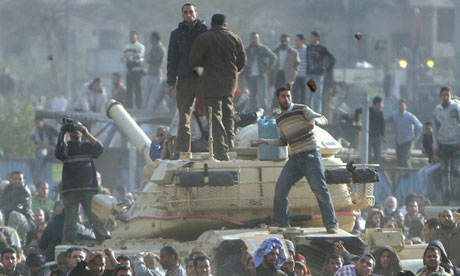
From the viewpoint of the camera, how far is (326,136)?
1738 centimetres

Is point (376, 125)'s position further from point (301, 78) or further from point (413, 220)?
point (413, 220)

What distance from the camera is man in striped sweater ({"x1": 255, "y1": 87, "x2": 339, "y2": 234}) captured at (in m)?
15.6

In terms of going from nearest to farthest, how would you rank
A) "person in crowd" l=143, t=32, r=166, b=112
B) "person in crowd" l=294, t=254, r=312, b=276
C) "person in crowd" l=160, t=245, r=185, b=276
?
"person in crowd" l=294, t=254, r=312, b=276 < "person in crowd" l=160, t=245, r=185, b=276 < "person in crowd" l=143, t=32, r=166, b=112

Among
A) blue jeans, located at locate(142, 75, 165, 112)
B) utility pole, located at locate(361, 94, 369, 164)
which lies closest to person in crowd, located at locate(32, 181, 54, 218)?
blue jeans, located at locate(142, 75, 165, 112)

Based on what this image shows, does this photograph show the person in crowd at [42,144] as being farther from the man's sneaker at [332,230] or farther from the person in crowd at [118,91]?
the man's sneaker at [332,230]

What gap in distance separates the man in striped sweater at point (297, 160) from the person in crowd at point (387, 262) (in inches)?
22.3

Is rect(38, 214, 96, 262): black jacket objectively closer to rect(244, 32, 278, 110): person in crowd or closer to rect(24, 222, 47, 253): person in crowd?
rect(24, 222, 47, 253): person in crowd

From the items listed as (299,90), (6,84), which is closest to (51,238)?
(299,90)

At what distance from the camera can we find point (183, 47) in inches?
680

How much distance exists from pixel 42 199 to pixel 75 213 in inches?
276

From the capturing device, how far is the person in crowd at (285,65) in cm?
2575

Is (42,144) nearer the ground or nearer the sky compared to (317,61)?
nearer the ground

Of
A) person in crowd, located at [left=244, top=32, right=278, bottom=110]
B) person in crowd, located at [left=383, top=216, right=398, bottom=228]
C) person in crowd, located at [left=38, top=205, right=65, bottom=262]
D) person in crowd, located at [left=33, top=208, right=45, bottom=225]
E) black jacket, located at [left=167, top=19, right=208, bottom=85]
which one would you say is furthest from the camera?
person in crowd, located at [left=244, top=32, right=278, bottom=110]

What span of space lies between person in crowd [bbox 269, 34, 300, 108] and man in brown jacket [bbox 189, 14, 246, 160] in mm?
8614
